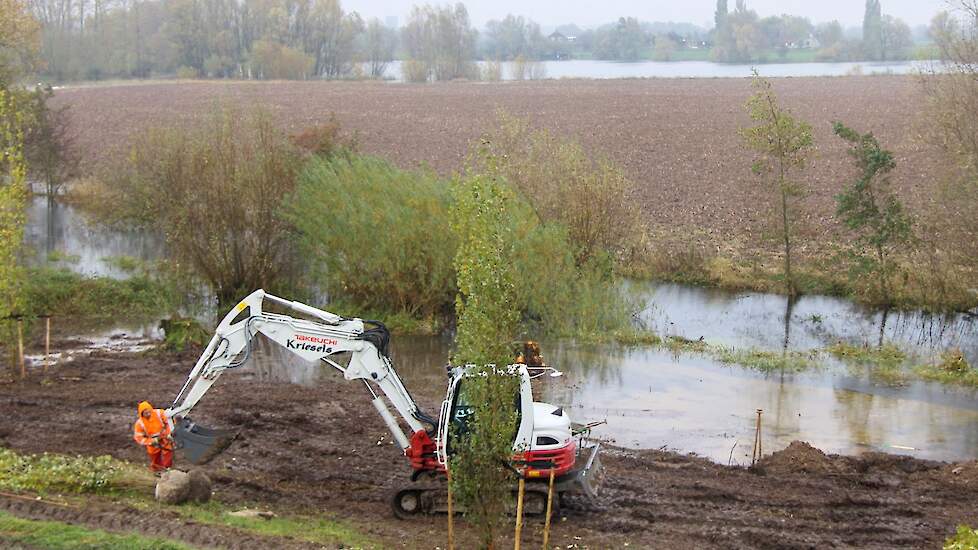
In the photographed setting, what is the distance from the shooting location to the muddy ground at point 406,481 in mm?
15445

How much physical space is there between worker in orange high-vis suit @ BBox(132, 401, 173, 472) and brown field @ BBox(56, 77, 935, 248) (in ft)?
60.0

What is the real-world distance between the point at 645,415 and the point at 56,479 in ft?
38.3

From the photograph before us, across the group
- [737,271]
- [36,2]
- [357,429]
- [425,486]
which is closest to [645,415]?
[357,429]

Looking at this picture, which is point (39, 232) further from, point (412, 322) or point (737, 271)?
point (737, 271)

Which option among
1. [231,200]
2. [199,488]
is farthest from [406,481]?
[231,200]

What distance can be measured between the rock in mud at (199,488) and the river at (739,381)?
8.17 meters

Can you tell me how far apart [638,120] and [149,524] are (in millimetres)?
Answer: 56047

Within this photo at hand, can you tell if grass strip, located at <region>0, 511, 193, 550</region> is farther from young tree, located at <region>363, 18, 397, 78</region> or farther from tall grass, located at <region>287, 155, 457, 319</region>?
young tree, located at <region>363, 18, 397, 78</region>

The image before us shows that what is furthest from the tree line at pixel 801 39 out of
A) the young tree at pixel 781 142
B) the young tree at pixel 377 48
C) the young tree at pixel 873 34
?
the young tree at pixel 781 142

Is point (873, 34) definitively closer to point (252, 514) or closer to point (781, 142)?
point (781, 142)

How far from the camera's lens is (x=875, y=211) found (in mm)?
33906

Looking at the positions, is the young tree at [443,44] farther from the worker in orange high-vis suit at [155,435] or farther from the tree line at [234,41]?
the worker in orange high-vis suit at [155,435]

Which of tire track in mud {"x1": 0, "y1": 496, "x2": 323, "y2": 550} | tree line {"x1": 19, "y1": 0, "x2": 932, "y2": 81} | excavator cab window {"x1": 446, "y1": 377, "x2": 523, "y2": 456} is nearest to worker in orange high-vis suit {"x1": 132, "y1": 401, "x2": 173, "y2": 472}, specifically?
tire track in mud {"x1": 0, "y1": 496, "x2": 323, "y2": 550}

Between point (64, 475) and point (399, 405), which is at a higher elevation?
point (399, 405)
